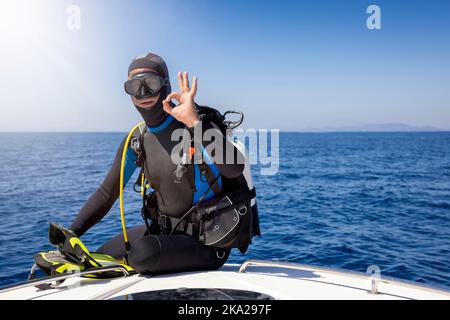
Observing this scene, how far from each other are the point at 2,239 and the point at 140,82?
252 inches

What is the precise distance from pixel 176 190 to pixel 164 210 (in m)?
0.27

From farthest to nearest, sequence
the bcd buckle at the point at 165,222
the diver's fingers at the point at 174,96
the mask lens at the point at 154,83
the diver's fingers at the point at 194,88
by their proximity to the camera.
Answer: the bcd buckle at the point at 165,222, the mask lens at the point at 154,83, the diver's fingers at the point at 174,96, the diver's fingers at the point at 194,88

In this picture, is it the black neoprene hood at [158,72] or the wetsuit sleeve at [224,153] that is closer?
the wetsuit sleeve at [224,153]

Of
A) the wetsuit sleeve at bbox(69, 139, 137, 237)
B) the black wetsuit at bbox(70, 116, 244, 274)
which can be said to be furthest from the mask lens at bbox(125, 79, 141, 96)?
the wetsuit sleeve at bbox(69, 139, 137, 237)

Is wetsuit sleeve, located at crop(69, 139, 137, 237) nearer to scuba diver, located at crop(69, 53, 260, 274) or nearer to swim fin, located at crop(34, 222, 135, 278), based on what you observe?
scuba diver, located at crop(69, 53, 260, 274)

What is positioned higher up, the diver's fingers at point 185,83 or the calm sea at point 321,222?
the diver's fingers at point 185,83

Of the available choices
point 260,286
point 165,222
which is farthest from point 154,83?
point 260,286

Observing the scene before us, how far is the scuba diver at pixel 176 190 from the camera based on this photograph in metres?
2.85

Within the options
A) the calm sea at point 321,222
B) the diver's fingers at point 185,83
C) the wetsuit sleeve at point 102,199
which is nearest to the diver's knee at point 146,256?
the wetsuit sleeve at point 102,199

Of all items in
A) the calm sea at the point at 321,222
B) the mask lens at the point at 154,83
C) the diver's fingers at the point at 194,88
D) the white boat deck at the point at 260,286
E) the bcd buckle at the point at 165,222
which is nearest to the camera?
the white boat deck at the point at 260,286

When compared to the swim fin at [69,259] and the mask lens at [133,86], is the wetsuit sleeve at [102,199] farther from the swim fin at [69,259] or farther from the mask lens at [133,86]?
the mask lens at [133,86]

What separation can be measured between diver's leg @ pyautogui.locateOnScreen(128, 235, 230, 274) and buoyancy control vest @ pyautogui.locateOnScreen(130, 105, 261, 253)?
137mm

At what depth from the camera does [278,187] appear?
17391mm
